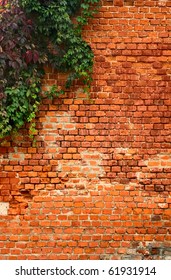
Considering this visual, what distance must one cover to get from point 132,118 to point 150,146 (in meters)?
0.42

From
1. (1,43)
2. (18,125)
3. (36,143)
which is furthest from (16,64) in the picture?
(36,143)

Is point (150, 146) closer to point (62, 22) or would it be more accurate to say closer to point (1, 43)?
point (62, 22)

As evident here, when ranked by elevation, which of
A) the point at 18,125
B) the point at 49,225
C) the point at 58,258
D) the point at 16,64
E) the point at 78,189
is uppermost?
the point at 16,64

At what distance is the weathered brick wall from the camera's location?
408 cm

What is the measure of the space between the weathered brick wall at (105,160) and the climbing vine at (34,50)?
155 mm

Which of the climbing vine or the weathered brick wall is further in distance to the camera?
the weathered brick wall

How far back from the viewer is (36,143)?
13.5 feet

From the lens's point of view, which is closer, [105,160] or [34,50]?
[34,50]

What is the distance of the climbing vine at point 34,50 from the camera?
3.89 m

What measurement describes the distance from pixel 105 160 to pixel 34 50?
1.61 metres

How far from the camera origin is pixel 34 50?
395cm

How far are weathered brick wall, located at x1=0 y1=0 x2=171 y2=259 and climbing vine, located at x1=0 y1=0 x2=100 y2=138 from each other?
15 centimetres

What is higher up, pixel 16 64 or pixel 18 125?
pixel 16 64

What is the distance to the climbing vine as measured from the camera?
3887 millimetres
